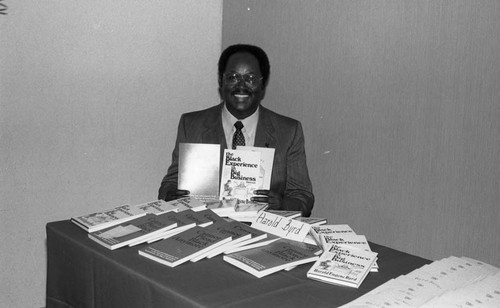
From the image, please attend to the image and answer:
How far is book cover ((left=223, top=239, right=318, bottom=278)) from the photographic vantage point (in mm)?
1982

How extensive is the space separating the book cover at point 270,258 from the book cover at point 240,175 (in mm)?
693

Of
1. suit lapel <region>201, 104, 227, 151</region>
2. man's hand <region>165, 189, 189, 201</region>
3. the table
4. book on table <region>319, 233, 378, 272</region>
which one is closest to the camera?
the table

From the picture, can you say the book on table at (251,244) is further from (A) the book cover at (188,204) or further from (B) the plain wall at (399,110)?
(B) the plain wall at (399,110)

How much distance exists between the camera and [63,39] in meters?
3.68

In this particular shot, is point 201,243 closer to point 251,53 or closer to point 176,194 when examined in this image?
point 176,194

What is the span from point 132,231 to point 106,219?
0.68ft

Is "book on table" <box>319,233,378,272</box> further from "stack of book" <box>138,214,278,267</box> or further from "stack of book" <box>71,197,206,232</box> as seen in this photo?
"stack of book" <box>71,197,206,232</box>

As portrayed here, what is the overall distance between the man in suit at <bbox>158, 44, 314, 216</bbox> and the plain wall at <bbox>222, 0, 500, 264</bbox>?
1.29 ft

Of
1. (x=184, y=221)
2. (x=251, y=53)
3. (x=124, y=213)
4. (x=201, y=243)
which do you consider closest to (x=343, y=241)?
(x=201, y=243)

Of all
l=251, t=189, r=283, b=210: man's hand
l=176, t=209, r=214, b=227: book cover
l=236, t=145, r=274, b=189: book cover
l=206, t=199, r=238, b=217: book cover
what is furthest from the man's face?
l=176, t=209, r=214, b=227: book cover

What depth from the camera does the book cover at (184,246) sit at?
2.06 metres

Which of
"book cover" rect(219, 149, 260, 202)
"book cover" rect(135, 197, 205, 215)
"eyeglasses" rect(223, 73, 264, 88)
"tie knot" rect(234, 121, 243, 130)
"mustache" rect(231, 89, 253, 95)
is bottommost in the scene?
"book cover" rect(135, 197, 205, 215)

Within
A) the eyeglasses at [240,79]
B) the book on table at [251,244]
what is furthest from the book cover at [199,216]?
the eyeglasses at [240,79]

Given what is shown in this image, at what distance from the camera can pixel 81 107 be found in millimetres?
3809
